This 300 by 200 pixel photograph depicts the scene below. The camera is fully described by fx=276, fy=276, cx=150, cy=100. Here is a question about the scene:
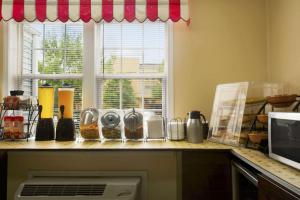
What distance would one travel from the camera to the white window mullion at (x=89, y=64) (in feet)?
8.69

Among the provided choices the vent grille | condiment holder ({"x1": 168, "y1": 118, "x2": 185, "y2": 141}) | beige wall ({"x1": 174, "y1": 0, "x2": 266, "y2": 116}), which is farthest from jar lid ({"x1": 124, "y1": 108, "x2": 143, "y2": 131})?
the vent grille

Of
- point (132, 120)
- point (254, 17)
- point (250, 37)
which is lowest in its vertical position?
point (132, 120)

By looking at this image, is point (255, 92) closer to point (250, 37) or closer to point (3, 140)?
point (250, 37)

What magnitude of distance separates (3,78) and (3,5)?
0.67 metres

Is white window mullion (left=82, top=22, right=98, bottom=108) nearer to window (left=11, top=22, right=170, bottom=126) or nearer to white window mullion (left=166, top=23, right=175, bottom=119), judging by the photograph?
window (left=11, top=22, right=170, bottom=126)

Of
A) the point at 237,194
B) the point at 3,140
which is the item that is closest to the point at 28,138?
the point at 3,140

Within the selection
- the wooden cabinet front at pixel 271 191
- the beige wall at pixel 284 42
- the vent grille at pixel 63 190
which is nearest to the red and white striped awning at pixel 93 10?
the beige wall at pixel 284 42

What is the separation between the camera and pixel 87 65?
2.66 meters

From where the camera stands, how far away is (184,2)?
251cm

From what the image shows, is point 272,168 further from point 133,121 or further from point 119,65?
point 119,65

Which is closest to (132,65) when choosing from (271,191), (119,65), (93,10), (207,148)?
(119,65)

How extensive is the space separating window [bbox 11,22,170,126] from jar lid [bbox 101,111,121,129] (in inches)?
12.5

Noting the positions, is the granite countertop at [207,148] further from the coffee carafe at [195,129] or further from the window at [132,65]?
the window at [132,65]

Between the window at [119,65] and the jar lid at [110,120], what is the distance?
1.04 feet
